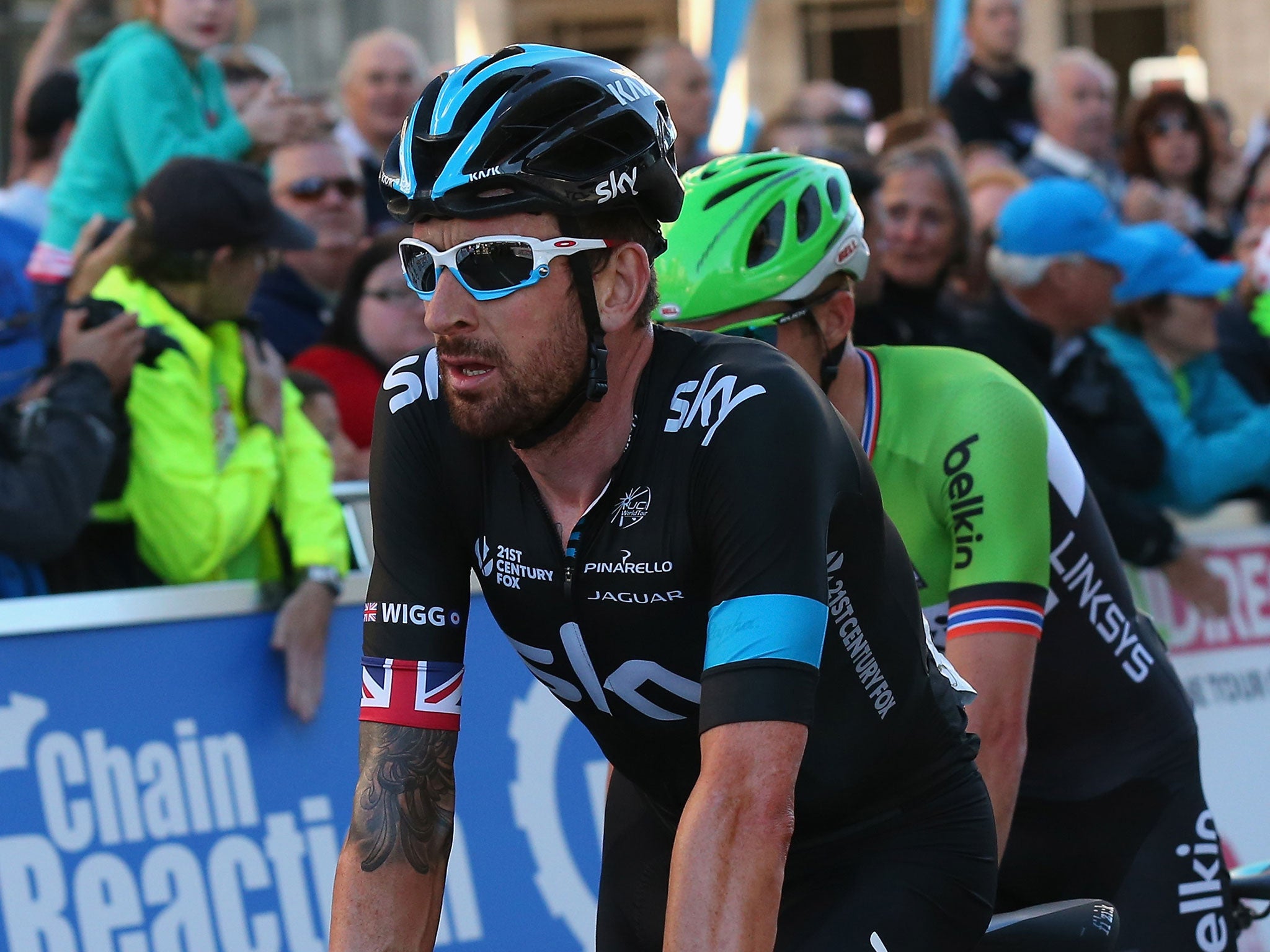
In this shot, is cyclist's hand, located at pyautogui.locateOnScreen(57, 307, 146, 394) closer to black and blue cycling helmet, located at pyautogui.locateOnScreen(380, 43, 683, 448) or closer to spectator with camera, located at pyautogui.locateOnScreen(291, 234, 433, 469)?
spectator with camera, located at pyautogui.locateOnScreen(291, 234, 433, 469)

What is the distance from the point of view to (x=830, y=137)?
8344mm

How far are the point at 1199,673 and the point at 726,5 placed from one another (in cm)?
629

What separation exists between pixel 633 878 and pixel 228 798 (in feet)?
7.44

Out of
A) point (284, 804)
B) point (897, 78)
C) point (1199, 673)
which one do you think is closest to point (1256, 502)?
point (1199, 673)

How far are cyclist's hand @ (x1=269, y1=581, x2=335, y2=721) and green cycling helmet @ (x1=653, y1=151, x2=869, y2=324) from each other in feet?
6.79

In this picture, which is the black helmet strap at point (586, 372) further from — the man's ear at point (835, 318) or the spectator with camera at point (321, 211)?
the spectator with camera at point (321, 211)

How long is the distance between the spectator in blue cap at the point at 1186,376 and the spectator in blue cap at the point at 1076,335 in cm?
20

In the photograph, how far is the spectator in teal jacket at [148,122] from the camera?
620 centimetres

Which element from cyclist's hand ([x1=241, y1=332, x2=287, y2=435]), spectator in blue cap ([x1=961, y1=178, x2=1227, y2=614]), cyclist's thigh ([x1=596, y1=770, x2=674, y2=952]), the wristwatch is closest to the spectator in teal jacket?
cyclist's hand ([x1=241, y1=332, x2=287, y2=435])

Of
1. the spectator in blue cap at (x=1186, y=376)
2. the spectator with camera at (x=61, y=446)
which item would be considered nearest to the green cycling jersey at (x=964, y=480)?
the spectator with camera at (x=61, y=446)

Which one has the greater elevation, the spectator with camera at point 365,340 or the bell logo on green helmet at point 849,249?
the bell logo on green helmet at point 849,249

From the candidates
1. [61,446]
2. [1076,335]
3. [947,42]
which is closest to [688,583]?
[61,446]

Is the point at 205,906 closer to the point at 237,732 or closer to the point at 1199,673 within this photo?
the point at 237,732

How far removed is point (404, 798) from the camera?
8.41 ft
